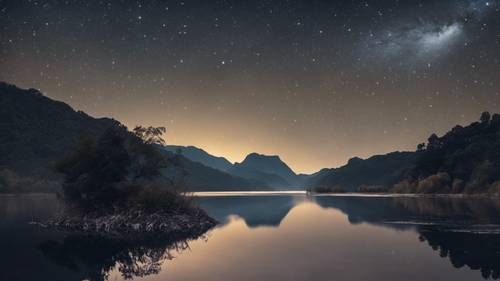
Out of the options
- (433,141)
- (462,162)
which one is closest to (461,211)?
(462,162)

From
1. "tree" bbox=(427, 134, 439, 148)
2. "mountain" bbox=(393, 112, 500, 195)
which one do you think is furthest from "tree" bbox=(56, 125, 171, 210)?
"tree" bbox=(427, 134, 439, 148)

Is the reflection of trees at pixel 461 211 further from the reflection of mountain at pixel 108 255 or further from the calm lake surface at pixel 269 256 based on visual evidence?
the reflection of mountain at pixel 108 255

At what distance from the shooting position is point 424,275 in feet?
66.8

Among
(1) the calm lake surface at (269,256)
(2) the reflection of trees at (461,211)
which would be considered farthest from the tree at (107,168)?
(2) the reflection of trees at (461,211)

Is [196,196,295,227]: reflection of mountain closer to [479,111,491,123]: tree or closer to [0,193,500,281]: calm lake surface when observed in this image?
[0,193,500,281]: calm lake surface

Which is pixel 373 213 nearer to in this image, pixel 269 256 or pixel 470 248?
pixel 470 248

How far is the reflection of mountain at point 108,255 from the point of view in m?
22.4

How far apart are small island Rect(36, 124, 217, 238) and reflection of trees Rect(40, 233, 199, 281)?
25.6 feet

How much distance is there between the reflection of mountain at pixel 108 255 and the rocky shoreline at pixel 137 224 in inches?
246

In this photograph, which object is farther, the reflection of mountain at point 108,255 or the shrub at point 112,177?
the shrub at point 112,177

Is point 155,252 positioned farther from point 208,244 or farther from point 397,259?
point 397,259

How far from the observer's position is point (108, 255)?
27812 mm

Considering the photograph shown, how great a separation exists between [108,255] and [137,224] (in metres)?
17.6

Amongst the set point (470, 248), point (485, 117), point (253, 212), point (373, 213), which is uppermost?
point (485, 117)
